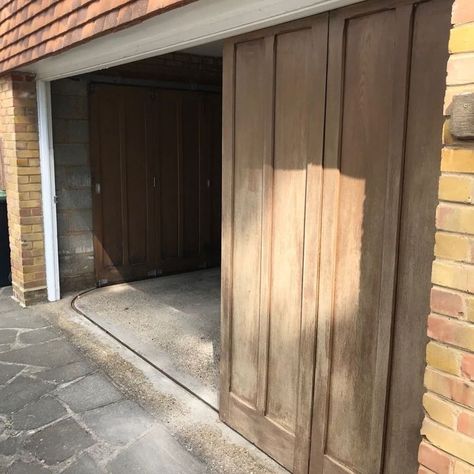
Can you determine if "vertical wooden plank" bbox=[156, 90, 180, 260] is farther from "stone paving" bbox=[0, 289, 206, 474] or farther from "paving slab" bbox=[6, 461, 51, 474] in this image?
"paving slab" bbox=[6, 461, 51, 474]

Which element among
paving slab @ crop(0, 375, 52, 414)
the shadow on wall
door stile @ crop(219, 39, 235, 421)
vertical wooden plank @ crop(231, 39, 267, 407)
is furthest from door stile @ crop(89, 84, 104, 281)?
vertical wooden plank @ crop(231, 39, 267, 407)

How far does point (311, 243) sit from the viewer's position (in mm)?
2631

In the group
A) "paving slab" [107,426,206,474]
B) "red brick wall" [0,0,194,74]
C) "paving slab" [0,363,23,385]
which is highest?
"red brick wall" [0,0,194,74]

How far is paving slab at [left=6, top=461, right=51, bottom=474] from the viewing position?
9.70ft

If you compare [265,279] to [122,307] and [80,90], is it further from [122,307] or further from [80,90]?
[80,90]

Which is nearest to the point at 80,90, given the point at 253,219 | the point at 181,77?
the point at 181,77

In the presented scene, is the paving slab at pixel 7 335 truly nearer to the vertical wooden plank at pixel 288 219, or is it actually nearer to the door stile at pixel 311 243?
the vertical wooden plank at pixel 288 219

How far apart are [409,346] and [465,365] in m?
0.64

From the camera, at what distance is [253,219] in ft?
9.82

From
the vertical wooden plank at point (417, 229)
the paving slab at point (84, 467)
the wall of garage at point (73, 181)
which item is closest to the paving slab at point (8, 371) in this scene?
the paving slab at point (84, 467)

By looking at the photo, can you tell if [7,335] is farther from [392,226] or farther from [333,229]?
[392,226]

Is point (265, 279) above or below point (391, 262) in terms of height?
below

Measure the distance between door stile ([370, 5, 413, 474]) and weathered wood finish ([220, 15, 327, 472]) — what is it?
425mm

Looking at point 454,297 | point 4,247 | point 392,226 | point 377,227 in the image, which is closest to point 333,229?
point 377,227
